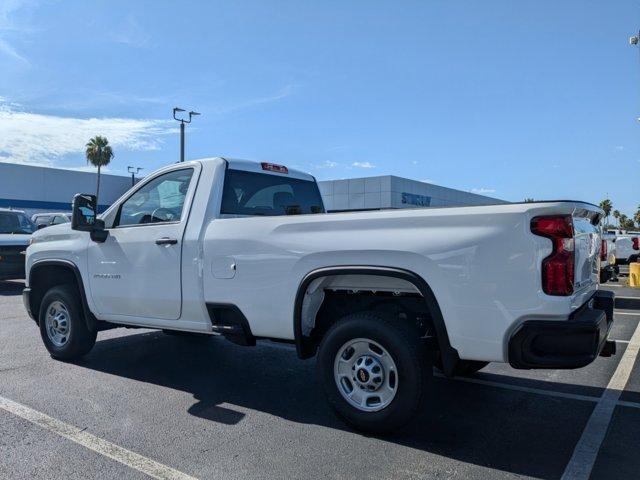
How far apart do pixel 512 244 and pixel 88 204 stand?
4102 millimetres

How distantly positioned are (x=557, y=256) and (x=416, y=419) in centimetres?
173

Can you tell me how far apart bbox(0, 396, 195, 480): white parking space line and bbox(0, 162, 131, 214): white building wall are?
43807 millimetres

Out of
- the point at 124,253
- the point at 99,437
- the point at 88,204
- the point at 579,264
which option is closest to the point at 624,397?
the point at 579,264

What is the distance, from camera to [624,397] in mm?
4742

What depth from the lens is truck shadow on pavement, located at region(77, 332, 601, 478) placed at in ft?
11.9

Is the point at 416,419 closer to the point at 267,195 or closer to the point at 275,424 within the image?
the point at 275,424

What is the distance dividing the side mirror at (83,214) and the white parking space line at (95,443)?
1.70 metres

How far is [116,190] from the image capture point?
51125mm

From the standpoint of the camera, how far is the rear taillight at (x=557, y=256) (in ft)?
10.6

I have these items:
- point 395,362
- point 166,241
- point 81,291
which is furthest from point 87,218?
point 395,362

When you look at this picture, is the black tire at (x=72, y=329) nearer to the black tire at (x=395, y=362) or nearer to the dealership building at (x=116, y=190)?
A: the black tire at (x=395, y=362)

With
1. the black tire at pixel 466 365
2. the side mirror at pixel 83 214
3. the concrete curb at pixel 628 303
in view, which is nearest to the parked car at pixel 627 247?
the concrete curb at pixel 628 303

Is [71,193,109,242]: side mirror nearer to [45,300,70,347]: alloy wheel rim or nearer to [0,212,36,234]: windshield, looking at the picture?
[45,300,70,347]: alloy wheel rim

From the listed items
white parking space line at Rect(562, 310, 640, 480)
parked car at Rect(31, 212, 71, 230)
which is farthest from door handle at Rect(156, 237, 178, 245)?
parked car at Rect(31, 212, 71, 230)
